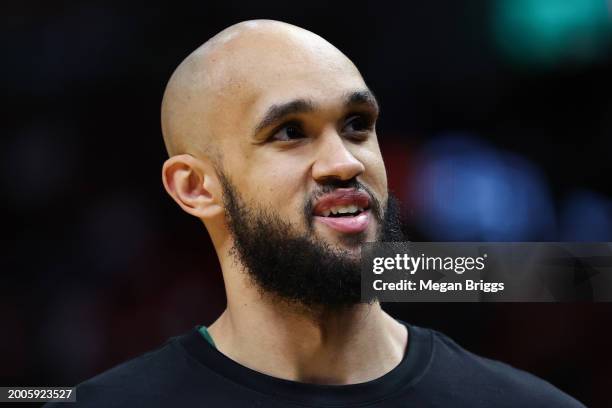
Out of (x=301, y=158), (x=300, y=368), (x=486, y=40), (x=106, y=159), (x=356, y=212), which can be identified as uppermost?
(x=486, y=40)

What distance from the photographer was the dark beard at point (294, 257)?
1.76m

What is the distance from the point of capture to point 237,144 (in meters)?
1.81

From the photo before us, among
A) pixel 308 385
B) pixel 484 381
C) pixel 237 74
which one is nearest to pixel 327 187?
pixel 237 74

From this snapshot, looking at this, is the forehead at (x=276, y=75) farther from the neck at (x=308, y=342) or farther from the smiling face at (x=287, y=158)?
the neck at (x=308, y=342)

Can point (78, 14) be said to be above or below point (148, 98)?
above

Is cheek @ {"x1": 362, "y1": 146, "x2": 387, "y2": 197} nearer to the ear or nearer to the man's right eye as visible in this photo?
the man's right eye

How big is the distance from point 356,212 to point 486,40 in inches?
33.9

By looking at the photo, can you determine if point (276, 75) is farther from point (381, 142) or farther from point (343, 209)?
point (381, 142)

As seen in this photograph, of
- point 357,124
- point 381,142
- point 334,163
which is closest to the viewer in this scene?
point 334,163

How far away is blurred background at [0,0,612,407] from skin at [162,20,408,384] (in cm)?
45

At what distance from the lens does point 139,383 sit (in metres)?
1.90

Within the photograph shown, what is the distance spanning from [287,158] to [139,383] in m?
0.61

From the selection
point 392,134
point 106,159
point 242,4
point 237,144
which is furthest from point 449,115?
point 106,159

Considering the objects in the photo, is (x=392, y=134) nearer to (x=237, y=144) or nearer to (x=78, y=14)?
(x=237, y=144)
